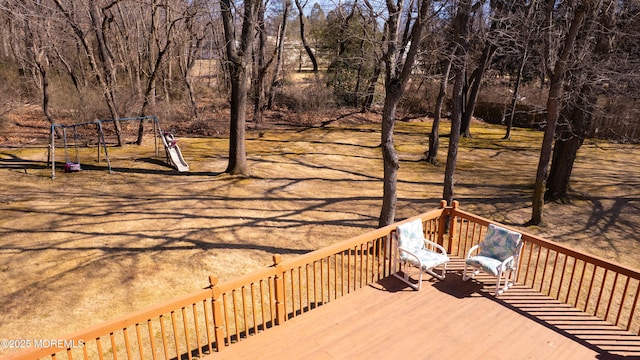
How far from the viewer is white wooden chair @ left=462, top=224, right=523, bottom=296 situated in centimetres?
549

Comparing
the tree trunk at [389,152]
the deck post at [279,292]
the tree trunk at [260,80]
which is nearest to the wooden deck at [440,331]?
the deck post at [279,292]

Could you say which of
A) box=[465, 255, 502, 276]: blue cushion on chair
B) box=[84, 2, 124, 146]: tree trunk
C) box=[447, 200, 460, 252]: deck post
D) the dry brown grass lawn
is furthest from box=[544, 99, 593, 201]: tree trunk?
box=[84, 2, 124, 146]: tree trunk

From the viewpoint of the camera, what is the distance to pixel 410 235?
19.8 feet

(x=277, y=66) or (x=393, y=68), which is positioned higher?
(x=277, y=66)

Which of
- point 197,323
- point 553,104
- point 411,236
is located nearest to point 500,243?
point 411,236

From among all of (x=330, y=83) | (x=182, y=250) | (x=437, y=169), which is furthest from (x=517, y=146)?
(x=182, y=250)

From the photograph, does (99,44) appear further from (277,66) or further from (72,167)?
(277,66)

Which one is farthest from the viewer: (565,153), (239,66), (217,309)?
(239,66)

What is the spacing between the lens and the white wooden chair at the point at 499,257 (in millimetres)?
5492

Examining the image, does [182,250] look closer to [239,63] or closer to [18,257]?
[18,257]

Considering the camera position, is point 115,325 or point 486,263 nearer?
point 115,325

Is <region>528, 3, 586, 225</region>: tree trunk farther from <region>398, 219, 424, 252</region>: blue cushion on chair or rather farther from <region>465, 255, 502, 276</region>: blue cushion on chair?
<region>398, 219, 424, 252</region>: blue cushion on chair

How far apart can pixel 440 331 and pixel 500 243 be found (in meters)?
1.81

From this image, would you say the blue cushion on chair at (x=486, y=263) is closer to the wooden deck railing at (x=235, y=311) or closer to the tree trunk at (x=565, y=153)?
the wooden deck railing at (x=235, y=311)
